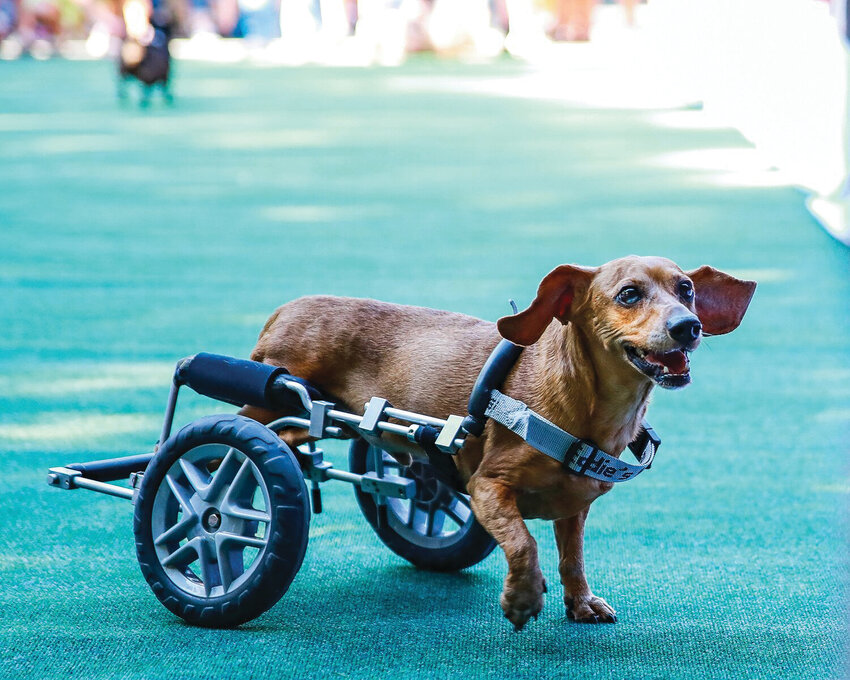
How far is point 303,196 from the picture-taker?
10617 millimetres

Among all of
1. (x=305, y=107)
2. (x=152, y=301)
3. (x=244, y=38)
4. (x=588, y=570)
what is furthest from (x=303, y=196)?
(x=244, y=38)

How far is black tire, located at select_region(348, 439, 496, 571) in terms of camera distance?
3.45m

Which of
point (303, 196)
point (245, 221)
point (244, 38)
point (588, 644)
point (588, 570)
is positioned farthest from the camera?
point (244, 38)

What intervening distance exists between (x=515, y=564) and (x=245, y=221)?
720 centimetres

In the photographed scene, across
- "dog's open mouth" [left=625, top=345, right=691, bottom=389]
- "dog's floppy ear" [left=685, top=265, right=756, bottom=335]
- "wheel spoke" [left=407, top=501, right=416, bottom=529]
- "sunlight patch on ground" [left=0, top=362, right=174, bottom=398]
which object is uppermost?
"dog's floppy ear" [left=685, top=265, right=756, bottom=335]

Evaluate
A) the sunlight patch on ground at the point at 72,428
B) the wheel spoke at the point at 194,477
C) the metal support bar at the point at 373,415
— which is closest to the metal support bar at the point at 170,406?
the wheel spoke at the point at 194,477

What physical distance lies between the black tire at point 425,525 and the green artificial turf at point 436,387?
68 millimetres

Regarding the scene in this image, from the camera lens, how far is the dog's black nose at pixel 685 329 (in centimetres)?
258

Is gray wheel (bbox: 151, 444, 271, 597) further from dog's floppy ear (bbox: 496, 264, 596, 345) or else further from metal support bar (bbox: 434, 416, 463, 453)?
dog's floppy ear (bbox: 496, 264, 596, 345)

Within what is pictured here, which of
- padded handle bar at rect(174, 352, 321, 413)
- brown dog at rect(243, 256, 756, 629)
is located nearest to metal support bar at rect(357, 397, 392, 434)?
brown dog at rect(243, 256, 756, 629)

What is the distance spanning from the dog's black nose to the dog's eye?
0.14 meters

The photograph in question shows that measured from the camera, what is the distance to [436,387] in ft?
10.1

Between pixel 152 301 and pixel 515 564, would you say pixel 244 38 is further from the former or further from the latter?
pixel 515 564

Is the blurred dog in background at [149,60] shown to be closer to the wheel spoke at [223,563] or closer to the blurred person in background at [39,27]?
the blurred person in background at [39,27]
